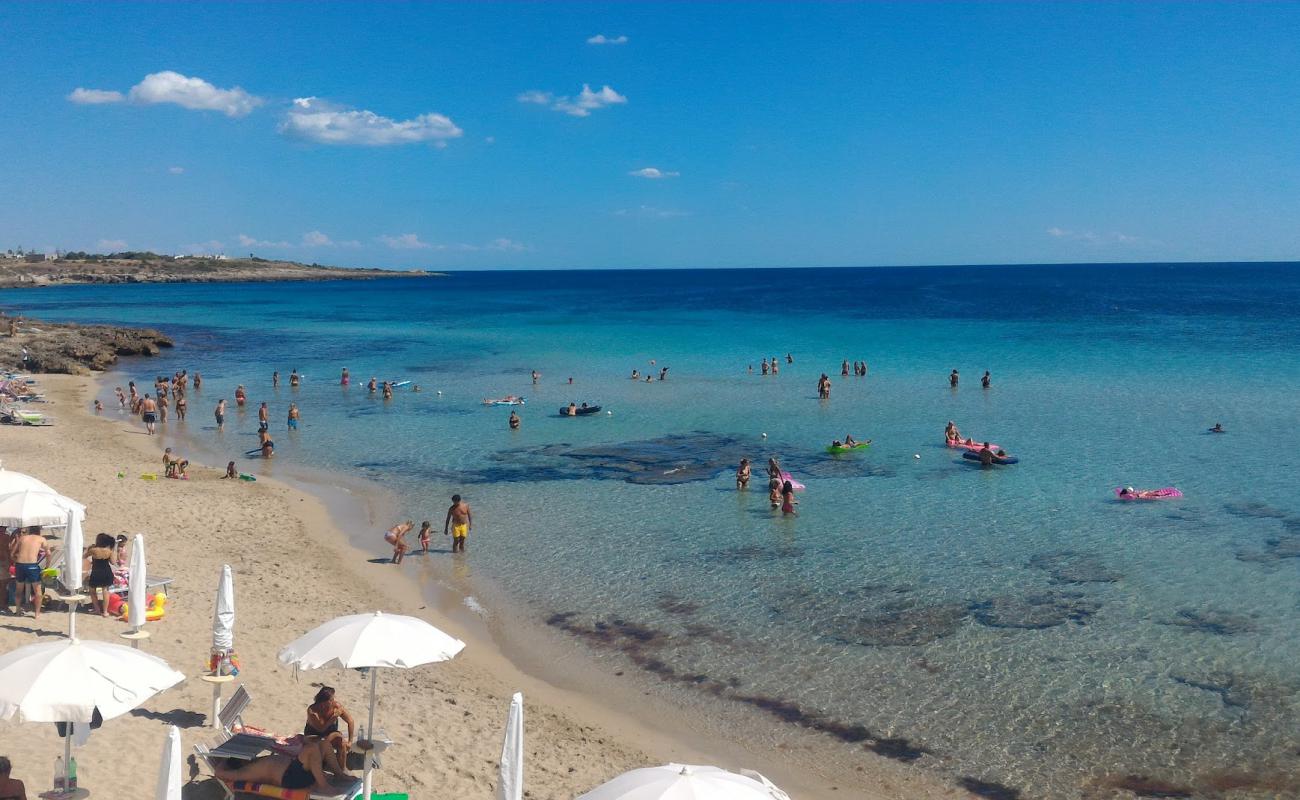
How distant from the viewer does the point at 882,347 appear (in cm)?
6519

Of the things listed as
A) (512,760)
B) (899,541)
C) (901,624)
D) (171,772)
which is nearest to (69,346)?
(899,541)

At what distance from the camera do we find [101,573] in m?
13.0

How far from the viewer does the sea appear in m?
12.6

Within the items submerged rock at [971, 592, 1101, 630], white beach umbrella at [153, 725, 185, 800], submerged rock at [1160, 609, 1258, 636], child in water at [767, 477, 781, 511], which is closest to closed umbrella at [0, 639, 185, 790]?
white beach umbrella at [153, 725, 185, 800]

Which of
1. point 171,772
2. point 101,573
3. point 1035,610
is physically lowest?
point 1035,610

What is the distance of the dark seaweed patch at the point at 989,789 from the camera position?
10930mm

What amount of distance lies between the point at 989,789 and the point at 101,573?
12208 millimetres

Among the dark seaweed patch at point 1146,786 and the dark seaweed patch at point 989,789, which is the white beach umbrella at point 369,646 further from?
the dark seaweed patch at point 1146,786

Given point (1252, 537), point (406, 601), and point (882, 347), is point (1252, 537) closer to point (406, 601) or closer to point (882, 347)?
point (406, 601)

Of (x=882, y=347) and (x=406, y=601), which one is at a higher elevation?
(x=882, y=347)

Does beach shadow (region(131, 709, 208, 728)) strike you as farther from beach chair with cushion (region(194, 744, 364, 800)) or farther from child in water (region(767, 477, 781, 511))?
child in water (region(767, 477, 781, 511))

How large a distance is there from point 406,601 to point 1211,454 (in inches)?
984

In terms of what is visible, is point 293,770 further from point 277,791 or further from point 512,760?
point 512,760

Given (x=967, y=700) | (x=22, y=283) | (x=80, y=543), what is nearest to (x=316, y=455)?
(x=80, y=543)
